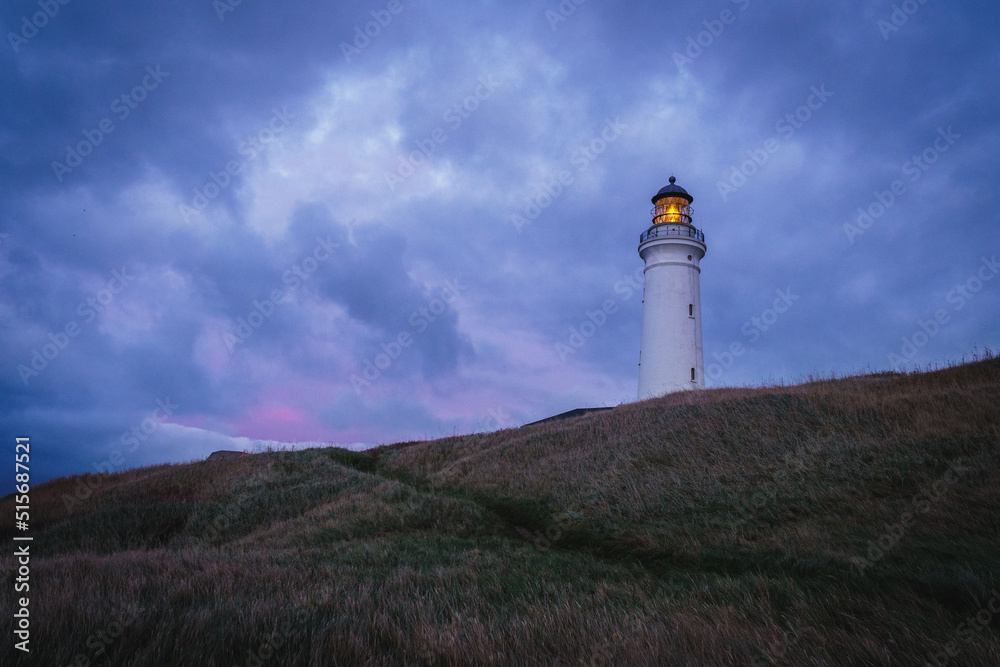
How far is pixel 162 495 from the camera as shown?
17.1 m

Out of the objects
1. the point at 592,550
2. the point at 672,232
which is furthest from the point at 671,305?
the point at 592,550

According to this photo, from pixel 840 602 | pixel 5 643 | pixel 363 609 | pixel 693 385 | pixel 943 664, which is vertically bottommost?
pixel 5 643

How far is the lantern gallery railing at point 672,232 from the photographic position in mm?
36216

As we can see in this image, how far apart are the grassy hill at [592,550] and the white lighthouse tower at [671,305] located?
15.4 meters

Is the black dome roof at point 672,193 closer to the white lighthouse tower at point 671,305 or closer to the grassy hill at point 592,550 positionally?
the white lighthouse tower at point 671,305

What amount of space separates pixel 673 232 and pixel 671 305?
Result: 5.22m

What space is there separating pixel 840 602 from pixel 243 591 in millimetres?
6207

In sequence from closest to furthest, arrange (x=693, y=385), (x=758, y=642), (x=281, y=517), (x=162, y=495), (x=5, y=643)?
(x=5, y=643) < (x=758, y=642) < (x=281, y=517) < (x=162, y=495) < (x=693, y=385)

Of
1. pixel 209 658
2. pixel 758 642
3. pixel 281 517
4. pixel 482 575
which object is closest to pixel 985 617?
pixel 758 642

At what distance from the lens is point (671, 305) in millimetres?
35562

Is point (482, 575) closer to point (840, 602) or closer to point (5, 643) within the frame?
point (840, 602)

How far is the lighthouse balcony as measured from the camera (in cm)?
3618

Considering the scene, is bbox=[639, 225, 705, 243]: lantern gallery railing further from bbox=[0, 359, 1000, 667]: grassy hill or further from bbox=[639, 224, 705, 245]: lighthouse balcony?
bbox=[0, 359, 1000, 667]: grassy hill

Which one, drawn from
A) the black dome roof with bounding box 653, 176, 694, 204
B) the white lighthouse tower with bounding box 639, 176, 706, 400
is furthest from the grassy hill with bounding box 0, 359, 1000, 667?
the black dome roof with bounding box 653, 176, 694, 204
